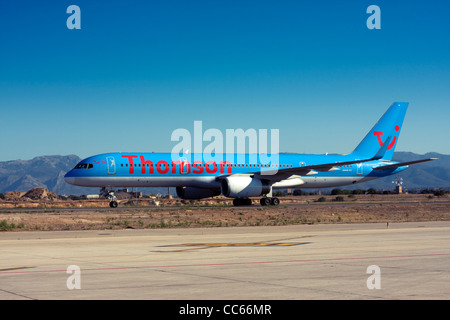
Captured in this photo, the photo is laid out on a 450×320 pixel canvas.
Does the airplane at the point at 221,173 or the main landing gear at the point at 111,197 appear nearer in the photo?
the airplane at the point at 221,173

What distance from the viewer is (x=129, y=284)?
12195mm

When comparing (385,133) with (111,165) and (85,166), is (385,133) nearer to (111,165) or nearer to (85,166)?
(111,165)

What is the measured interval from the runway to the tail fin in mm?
35346

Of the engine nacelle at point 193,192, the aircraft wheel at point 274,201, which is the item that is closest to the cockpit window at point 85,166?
the engine nacelle at point 193,192

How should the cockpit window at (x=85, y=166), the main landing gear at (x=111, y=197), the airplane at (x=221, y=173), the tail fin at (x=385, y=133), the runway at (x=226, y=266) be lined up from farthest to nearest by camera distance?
the tail fin at (x=385, y=133) → the main landing gear at (x=111, y=197) → the airplane at (x=221, y=173) → the cockpit window at (x=85, y=166) → the runway at (x=226, y=266)

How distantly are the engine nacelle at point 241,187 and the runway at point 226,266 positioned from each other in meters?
21.6

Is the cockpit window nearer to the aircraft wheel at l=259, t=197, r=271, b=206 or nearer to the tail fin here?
the aircraft wheel at l=259, t=197, r=271, b=206

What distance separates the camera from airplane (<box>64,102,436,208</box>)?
1884 inches

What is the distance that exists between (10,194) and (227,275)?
84611mm

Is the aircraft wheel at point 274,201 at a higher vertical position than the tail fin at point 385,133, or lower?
lower

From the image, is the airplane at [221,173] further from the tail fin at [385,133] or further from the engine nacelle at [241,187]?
the tail fin at [385,133]

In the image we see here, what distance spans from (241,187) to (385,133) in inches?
804

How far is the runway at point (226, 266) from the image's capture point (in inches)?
441

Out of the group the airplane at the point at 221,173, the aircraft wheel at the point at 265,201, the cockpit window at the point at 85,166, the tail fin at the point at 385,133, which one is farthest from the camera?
the tail fin at the point at 385,133
